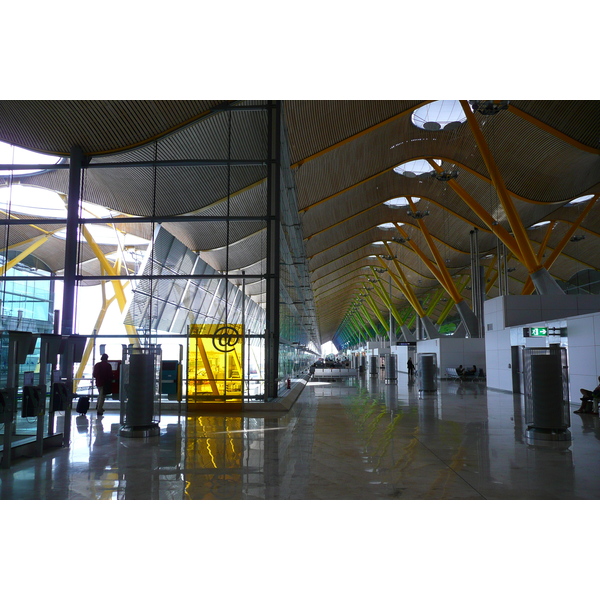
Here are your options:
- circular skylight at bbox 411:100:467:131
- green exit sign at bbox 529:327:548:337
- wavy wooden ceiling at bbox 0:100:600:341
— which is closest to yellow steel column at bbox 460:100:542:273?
wavy wooden ceiling at bbox 0:100:600:341

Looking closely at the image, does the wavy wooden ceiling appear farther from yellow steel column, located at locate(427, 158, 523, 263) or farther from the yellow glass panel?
the yellow glass panel

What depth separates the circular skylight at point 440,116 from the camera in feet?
84.8

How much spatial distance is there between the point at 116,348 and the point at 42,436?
22.2ft

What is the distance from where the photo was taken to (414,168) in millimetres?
34469

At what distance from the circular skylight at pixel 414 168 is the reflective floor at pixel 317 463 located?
23313mm

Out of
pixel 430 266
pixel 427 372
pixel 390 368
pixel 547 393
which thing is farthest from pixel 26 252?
pixel 430 266

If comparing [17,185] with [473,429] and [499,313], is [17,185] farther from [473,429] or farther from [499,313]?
[499,313]

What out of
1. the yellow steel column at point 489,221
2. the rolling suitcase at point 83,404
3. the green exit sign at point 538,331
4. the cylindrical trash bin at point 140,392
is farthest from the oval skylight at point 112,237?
the yellow steel column at point 489,221

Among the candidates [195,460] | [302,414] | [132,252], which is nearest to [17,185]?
[132,252]

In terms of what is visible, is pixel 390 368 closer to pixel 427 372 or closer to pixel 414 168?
pixel 427 372

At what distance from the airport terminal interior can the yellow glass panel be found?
0.04 metres

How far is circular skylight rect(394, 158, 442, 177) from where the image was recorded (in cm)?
3338

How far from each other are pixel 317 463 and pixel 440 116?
23.5 meters
